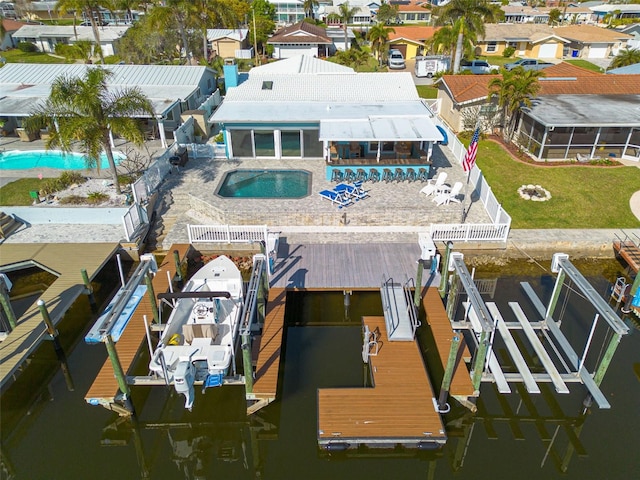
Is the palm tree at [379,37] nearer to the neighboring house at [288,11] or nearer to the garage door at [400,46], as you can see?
the garage door at [400,46]

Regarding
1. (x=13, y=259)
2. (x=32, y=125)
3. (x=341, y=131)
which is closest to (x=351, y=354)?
(x=341, y=131)

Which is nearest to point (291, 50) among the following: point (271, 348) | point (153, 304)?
point (153, 304)

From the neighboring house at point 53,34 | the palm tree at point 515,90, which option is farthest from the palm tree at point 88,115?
the neighboring house at point 53,34

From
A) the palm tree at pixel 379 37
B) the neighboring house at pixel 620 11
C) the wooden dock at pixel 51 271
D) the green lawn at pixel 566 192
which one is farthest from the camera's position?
the neighboring house at pixel 620 11

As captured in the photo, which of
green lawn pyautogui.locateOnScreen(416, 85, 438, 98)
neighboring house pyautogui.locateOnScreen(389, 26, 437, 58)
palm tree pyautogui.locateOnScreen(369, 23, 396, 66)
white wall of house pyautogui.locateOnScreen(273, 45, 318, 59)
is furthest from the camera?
white wall of house pyautogui.locateOnScreen(273, 45, 318, 59)

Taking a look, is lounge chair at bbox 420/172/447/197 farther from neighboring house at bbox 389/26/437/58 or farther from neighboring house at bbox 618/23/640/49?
neighboring house at bbox 618/23/640/49

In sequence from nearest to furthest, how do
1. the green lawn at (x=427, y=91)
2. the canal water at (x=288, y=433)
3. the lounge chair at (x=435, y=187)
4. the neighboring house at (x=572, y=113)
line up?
the canal water at (x=288, y=433), the lounge chair at (x=435, y=187), the neighboring house at (x=572, y=113), the green lawn at (x=427, y=91)

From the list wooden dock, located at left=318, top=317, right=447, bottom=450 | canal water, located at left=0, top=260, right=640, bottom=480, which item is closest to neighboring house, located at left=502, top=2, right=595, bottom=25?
canal water, located at left=0, top=260, right=640, bottom=480
